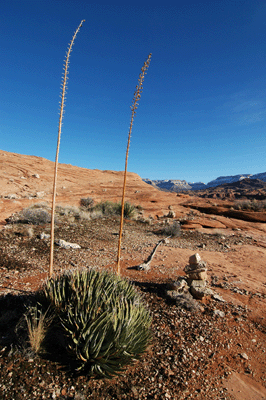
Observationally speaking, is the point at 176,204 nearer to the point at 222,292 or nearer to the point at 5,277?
the point at 222,292

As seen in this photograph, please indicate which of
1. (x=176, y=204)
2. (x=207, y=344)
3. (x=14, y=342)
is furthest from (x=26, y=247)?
(x=176, y=204)

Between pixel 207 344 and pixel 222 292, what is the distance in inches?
77.5

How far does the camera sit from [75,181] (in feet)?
89.9

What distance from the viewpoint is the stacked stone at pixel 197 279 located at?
4625 mm

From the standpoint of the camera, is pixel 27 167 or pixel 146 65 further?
pixel 27 167

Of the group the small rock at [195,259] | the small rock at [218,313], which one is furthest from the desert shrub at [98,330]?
the small rock at [195,259]

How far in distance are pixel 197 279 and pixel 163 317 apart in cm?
169

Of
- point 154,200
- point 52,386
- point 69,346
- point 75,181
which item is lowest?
point 52,386

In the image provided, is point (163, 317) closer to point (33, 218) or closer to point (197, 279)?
point (197, 279)

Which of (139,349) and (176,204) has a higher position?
(176,204)

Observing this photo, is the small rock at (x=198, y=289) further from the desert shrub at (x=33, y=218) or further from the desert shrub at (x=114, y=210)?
the desert shrub at (x=114, y=210)

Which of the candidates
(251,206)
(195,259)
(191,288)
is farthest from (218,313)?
(251,206)

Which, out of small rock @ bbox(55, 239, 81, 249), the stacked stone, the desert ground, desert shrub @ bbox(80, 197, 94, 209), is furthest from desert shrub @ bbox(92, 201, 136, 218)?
the stacked stone

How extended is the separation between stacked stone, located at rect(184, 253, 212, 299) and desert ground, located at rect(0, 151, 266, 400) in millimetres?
162
